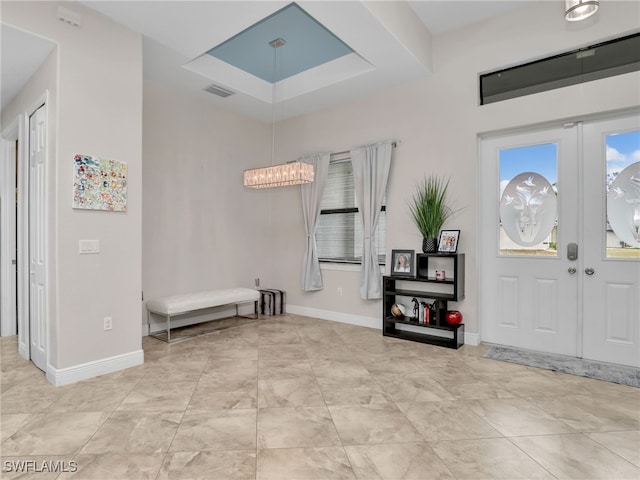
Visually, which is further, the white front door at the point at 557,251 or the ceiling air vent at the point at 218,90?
the ceiling air vent at the point at 218,90

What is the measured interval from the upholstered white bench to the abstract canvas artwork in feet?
4.27

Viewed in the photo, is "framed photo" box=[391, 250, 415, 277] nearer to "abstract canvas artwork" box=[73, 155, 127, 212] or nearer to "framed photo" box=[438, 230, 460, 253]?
"framed photo" box=[438, 230, 460, 253]

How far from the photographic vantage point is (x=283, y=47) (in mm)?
4066

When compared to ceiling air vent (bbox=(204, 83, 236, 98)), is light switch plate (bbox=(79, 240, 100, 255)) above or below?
below

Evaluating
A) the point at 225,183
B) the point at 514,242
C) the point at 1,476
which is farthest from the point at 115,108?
the point at 514,242

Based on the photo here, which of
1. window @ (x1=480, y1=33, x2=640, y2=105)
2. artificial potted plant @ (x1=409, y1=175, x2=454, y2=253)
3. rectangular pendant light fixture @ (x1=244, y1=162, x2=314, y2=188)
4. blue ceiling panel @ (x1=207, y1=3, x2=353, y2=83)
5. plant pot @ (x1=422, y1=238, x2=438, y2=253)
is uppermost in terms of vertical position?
blue ceiling panel @ (x1=207, y1=3, x2=353, y2=83)

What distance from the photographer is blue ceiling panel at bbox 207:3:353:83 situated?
3596 millimetres

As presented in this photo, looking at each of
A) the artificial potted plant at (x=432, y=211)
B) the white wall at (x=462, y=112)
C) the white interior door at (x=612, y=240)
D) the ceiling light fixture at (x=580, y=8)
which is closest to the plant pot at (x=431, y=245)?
the artificial potted plant at (x=432, y=211)

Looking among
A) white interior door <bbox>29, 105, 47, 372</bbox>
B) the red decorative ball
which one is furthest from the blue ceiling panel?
the red decorative ball

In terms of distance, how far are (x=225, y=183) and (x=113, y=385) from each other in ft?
10.4

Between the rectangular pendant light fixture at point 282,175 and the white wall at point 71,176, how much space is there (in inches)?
48.8

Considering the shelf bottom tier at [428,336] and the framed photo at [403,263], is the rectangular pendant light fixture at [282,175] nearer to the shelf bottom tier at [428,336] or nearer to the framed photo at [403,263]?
the framed photo at [403,263]

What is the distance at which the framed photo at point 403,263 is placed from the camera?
4.27 m

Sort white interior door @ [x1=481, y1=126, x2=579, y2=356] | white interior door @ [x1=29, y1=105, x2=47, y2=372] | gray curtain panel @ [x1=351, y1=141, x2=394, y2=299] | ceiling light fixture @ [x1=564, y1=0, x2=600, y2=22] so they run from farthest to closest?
1. gray curtain panel @ [x1=351, y1=141, x2=394, y2=299]
2. white interior door @ [x1=481, y1=126, x2=579, y2=356]
3. white interior door @ [x1=29, y1=105, x2=47, y2=372]
4. ceiling light fixture @ [x1=564, y1=0, x2=600, y2=22]
